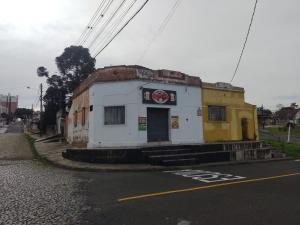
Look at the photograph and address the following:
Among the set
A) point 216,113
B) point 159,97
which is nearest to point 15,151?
point 159,97

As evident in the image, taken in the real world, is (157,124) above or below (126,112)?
below

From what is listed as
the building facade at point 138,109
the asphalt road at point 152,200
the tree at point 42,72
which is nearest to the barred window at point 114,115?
the building facade at point 138,109

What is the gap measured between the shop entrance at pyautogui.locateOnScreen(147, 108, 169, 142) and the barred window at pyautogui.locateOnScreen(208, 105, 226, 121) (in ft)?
11.0

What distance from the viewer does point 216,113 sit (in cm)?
2173

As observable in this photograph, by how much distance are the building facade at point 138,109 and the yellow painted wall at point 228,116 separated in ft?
3.21

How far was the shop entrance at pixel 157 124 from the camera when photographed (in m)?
18.8

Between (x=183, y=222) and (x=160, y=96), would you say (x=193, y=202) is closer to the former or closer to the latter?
(x=183, y=222)

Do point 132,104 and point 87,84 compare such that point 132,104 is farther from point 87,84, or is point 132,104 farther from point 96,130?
point 87,84

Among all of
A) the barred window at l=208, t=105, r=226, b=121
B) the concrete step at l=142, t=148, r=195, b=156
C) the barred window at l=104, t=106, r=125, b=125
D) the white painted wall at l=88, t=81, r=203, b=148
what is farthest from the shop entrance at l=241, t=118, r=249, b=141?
the barred window at l=104, t=106, r=125, b=125

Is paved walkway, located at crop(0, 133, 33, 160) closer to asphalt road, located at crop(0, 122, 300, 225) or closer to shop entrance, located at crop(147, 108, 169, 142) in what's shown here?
shop entrance, located at crop(147, 108, 169, 142)

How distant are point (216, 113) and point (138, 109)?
19.9 ft

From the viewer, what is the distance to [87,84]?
2022 centimetres

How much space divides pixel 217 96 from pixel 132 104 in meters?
6.47

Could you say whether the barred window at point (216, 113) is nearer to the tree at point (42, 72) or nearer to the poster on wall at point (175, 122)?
the poster on wall at point (175, 122)
